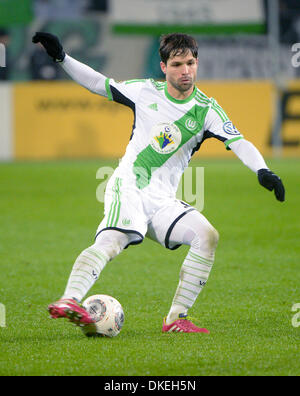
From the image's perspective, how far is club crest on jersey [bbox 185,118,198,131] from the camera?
17.6ft

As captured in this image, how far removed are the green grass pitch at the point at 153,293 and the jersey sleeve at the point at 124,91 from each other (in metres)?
1.49

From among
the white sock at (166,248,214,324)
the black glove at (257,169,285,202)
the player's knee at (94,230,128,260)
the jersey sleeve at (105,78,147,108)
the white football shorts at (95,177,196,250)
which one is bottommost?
the white sock at (166,248,214,324)

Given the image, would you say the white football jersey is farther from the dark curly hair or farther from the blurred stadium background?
the blurred stadium background

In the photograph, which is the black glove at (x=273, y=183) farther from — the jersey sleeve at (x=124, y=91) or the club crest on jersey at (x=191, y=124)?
the jersey sleeve at (x=124, y=91)

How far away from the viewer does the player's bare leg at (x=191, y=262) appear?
5.23 metres

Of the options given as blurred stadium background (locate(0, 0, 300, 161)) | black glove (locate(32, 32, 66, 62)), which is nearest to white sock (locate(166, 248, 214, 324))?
black glove (locate(32, 32, 66, 62))

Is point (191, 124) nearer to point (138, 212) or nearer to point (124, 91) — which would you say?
point (124, 91)

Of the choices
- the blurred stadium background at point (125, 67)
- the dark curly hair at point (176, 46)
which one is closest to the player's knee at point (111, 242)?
the dark curly hair at point (176, 46)

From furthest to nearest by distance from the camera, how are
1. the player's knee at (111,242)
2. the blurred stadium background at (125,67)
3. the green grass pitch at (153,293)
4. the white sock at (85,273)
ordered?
the blurred stadium background at (125,67) → the player's knee at (111,242) → the white sock at (85,273) → the green grass pitch at (153,293)

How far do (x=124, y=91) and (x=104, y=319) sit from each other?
1.48 m

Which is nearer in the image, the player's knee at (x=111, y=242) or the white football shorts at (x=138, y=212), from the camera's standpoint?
the player's knee at (x=111, y=242)

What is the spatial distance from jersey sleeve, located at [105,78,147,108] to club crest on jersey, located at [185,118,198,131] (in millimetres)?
376

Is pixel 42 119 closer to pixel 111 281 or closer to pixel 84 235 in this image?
pixel 84 235
